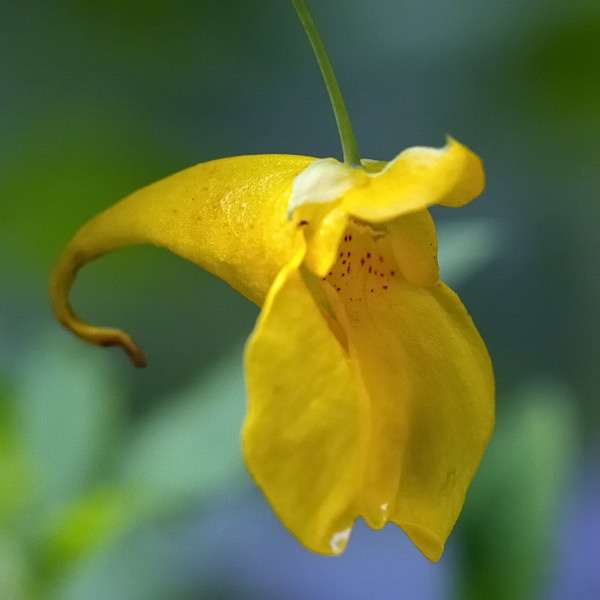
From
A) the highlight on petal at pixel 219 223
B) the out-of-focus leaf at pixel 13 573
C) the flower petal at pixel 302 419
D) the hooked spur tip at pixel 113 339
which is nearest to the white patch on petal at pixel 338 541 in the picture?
the flower petal at pixel 302 419

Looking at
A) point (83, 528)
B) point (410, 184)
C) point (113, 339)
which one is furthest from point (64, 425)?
point (410, 184)

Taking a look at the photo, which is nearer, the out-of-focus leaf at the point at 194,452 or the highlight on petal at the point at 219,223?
the highlight on petal at the point at 219,223

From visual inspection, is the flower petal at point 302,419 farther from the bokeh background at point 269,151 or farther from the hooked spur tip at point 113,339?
the bokeh background at point 269,151

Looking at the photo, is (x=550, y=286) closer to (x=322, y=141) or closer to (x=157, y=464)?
(x=322, y=141)

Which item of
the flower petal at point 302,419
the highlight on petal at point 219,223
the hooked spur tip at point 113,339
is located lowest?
the hooked spur tip at point 113,339

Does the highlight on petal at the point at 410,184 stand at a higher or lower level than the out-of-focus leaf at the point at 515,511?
higher

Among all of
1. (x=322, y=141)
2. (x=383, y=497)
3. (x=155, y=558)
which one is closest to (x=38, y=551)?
(x=155, y=558)
